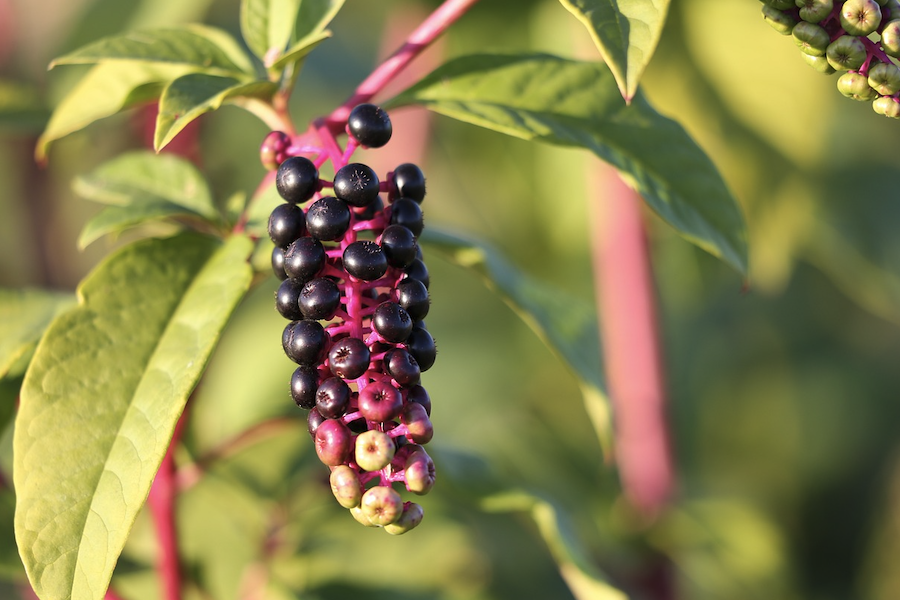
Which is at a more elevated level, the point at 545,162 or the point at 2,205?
the point at 545,162

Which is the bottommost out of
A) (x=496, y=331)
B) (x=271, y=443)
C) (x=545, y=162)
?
(x=496, y=331)

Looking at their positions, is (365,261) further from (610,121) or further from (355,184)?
(610,121)

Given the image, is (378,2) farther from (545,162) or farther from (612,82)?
(612,82)

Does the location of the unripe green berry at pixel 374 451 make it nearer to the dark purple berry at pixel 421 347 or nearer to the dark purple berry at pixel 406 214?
the dark purple berry at pixel 421 347

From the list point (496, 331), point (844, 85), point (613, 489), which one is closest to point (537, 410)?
point (496, 331)

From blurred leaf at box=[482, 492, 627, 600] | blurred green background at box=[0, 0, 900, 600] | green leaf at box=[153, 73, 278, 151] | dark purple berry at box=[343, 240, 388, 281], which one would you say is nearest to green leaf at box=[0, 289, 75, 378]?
blurred green background at box=[0, 0, 900, 600]

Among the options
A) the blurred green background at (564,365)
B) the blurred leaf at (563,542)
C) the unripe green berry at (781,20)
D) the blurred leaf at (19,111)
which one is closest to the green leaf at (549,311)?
the blurred leaf at (563,542)

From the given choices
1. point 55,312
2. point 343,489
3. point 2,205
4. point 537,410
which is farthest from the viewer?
point 537,410

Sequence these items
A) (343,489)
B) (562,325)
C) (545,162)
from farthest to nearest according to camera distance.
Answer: (545,162) < (562,325) < (343,489)

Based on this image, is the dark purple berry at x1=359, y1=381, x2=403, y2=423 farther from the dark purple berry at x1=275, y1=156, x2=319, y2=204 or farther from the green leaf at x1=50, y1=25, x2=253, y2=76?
the green leaf at x1=50, y1=25, x2=253, y2=76
